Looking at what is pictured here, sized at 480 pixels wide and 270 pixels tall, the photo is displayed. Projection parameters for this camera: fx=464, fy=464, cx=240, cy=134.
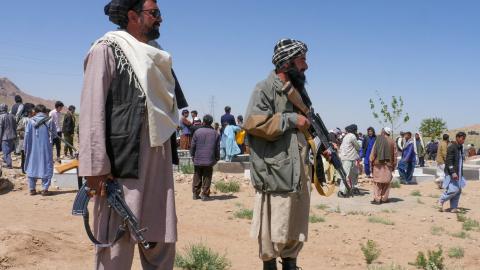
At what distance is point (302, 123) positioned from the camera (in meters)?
3.32

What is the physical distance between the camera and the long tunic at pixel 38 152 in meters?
9.11

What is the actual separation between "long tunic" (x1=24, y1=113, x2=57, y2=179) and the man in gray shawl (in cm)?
739

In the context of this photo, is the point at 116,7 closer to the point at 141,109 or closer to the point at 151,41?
the point at 151,41

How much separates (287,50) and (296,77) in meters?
0.22

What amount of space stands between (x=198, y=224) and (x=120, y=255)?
525 cm

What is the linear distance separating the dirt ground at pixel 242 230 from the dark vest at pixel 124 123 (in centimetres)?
261

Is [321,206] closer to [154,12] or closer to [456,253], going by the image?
[456,253]

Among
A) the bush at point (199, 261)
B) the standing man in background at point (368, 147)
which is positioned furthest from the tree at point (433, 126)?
the bush at point (199, 261)

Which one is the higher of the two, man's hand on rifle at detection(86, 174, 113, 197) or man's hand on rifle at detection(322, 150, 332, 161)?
man's hand on rifle at detection(322, 150, 332, 161)

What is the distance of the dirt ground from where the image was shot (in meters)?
4.80

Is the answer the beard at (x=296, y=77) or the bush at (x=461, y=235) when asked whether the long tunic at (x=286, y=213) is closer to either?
the beard at (x=296, y=77)

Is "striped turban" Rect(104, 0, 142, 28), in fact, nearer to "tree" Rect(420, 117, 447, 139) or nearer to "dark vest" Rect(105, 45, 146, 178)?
"dark vest" Rect(105, 45, 146, 178)

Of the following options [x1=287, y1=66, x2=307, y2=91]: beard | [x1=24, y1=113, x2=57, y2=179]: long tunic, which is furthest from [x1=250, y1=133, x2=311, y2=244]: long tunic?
[x1=24, y1=113, x2=57, y2=179]: long tunic

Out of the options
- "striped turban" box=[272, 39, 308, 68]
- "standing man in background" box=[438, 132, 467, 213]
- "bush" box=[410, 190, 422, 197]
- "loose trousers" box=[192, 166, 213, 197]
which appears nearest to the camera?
"striped turban" box=[272, 39, 308, 68]
